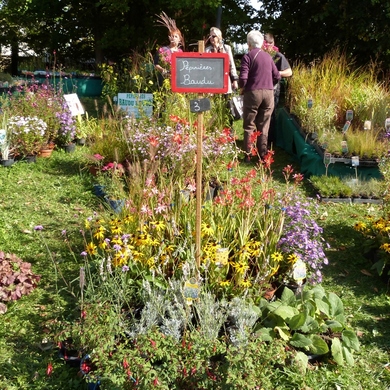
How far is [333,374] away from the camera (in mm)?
3340

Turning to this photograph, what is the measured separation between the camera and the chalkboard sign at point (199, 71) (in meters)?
3.62

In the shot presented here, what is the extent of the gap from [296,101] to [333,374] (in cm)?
677

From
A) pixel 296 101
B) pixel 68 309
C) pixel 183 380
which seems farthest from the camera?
pixel 296 101

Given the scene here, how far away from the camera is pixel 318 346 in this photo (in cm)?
337

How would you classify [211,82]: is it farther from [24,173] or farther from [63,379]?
[24,173]

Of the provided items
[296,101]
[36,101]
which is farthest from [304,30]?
[36,101]

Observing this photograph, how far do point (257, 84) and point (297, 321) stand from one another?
4.67 meters

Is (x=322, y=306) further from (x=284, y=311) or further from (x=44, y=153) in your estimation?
(x=44, y=153)

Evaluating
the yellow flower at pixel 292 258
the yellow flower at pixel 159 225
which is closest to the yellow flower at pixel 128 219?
the yellow flower at pixel 159 225

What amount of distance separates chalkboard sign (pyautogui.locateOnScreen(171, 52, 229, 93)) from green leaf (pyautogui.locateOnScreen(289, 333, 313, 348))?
62.2 inches

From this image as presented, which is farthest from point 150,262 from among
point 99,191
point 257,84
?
point 257,84

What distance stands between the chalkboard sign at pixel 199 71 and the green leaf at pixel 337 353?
1.71 m

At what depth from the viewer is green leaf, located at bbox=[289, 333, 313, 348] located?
3.32 metres

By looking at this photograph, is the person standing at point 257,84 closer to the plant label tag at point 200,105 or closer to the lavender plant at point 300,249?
the lavender plant at point 300,249
